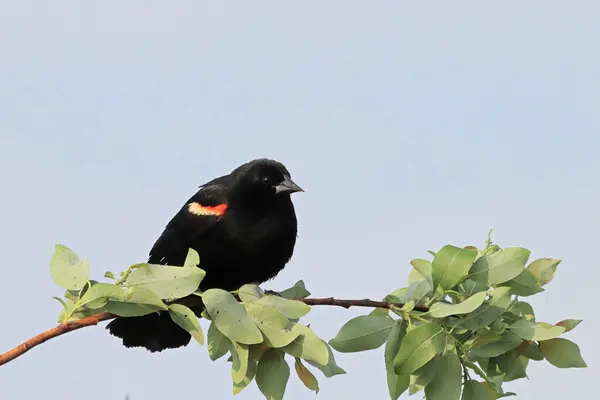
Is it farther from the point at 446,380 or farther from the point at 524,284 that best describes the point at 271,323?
the point at 524,284

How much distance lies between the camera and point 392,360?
2578 mm

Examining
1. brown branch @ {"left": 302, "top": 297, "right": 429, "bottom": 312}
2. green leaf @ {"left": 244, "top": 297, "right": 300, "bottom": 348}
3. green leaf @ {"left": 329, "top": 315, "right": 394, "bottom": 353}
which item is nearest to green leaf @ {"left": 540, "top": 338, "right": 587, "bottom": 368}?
brown branch @ {"left": 302, "top": 297, "right": 429, "bottom": 312}

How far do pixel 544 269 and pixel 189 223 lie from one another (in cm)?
241

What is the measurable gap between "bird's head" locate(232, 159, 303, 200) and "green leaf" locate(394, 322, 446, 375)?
221 cm

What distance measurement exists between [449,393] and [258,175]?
2.35 m

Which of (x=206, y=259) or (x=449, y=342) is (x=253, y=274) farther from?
(x=449, y=342)

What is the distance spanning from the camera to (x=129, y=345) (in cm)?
426

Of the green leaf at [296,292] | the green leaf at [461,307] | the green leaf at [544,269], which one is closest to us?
the green leaf at [461,307]

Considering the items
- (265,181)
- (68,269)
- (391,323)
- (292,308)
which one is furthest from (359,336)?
(265,181)

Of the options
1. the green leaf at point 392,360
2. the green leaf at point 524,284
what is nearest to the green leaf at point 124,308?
the green leaf at point 392,360

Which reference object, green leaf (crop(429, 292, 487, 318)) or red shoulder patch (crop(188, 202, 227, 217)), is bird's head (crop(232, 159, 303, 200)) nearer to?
red shoulder patch (crop(188, 202, 227, 217))

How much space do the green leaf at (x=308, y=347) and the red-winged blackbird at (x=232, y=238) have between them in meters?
1.89

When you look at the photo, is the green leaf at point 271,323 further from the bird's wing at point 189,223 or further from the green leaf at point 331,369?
the bird's wing at point 189,223

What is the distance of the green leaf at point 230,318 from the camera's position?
8.07ft
